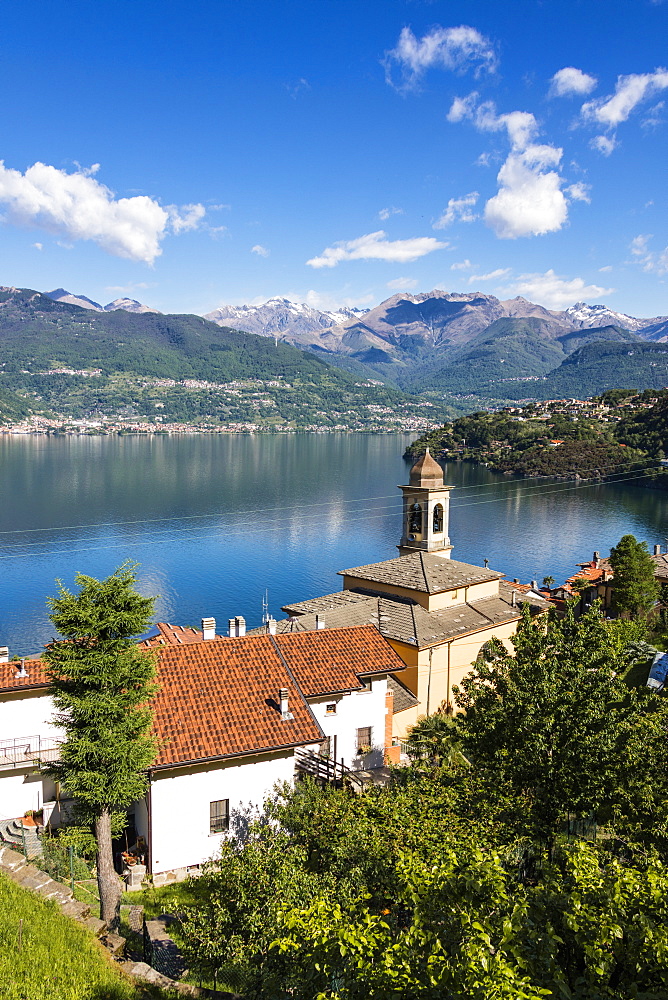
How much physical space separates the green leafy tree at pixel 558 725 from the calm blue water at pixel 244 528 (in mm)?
35510

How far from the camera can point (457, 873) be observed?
25.4 ft

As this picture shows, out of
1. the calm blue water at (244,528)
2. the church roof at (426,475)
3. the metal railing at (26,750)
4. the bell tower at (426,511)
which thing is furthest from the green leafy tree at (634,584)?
the metal railing at (26,750)

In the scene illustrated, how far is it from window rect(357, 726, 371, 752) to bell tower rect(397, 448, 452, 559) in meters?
12.4

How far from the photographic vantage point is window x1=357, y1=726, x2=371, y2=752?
18.5 meters

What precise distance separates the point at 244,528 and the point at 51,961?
72.2m

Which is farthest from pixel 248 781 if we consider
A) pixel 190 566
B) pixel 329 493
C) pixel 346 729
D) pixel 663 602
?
pixel 329 493

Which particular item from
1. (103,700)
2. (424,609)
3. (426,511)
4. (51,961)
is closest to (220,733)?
(103,700)

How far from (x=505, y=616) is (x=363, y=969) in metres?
22.7

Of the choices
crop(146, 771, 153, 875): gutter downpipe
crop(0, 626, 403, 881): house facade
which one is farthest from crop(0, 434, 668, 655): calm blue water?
crop(146, 771, 153, 875): gutter downpipe

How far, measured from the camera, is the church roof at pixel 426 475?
29.7 metres

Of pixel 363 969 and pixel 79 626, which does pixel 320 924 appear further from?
pixel 79 626

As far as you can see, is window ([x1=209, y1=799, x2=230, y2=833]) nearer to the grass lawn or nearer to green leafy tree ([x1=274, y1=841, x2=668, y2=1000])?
the grass lawn

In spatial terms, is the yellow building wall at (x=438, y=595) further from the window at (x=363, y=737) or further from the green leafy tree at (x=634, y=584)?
the green leafy tree at (x=634, y=584)

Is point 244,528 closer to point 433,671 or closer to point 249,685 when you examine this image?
point 433,671
